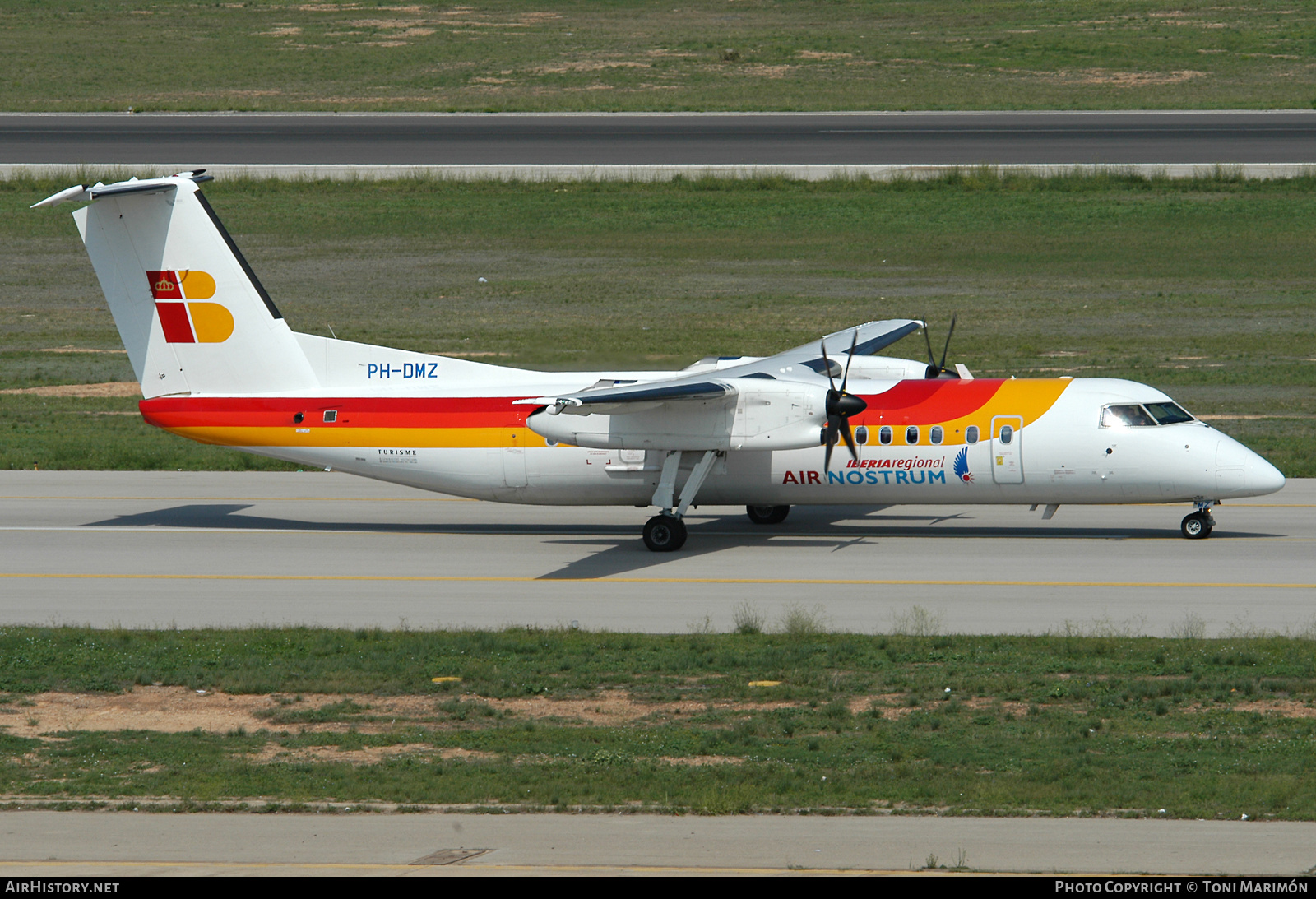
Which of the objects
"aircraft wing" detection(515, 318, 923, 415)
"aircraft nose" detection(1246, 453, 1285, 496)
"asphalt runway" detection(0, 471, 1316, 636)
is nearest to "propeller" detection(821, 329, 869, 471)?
"aircraft wing" detection(515, 318, 923, 415)

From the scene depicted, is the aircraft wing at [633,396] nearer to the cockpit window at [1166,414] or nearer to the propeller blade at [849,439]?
the propeller blade at [849,439]

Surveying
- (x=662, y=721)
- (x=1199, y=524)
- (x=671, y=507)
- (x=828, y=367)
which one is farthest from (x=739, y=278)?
(x=662, y=721)

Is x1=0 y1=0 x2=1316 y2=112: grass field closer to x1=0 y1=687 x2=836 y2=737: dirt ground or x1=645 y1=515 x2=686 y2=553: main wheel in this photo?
x1=645 y1=515 x2=686 y2=553: main wheel

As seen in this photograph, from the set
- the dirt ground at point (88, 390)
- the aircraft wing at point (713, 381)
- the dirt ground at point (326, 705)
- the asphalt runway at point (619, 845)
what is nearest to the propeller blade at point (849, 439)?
the aircraft wing at point (713, 381)

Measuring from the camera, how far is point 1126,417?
2358 centimetres

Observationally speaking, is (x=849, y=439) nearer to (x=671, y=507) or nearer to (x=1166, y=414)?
(x=671, y=507)

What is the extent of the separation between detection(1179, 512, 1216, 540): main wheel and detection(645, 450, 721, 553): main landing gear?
25.4ft

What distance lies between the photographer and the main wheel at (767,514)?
26391 millimetres

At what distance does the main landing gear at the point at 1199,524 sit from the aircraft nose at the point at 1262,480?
110 cm

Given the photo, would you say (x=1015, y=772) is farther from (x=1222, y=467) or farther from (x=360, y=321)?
(x=360, y=321)

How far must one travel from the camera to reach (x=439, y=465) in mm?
25000

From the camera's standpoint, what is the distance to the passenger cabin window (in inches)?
925

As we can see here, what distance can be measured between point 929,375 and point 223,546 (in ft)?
41.3

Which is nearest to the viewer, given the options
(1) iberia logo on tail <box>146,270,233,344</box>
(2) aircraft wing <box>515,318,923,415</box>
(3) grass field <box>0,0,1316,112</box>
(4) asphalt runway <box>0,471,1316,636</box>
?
(4) asphalt runway <box>0,471,1316,636</box>
